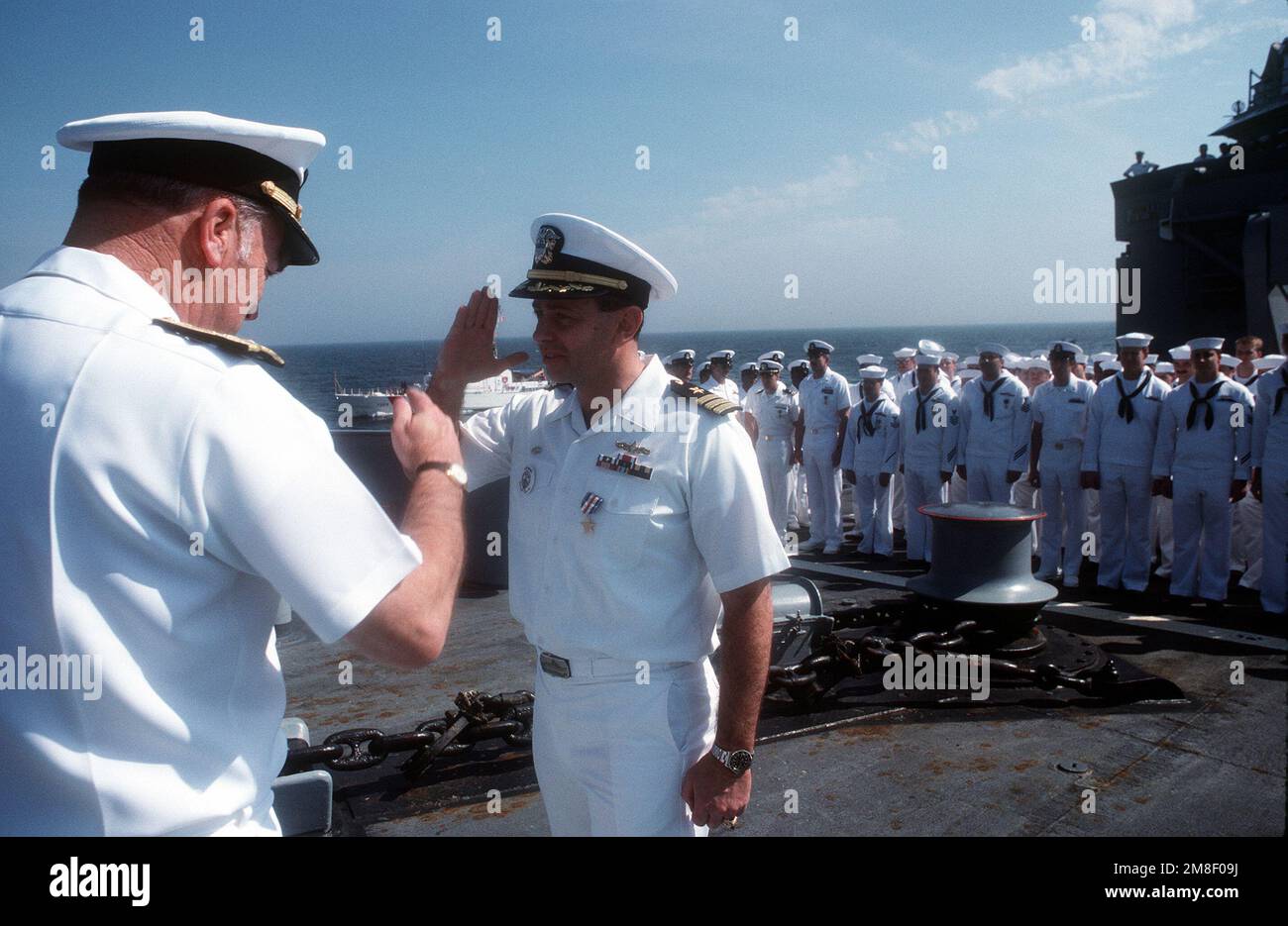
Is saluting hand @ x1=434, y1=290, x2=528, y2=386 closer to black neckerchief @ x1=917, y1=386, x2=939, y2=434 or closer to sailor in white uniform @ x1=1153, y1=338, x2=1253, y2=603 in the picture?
sailor in white uniform @ x1=1153, y1=338, x2=1253, y2=603

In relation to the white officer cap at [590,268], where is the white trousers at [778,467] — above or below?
below

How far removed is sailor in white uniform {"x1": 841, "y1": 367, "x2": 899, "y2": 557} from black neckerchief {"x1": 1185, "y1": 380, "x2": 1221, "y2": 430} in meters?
3.14

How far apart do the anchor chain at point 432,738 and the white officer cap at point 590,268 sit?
200 cm

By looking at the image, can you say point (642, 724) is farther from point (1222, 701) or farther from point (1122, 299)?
point (1122, 299)

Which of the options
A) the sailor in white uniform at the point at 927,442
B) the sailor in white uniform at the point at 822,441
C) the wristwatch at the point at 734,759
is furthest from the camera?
the sailor in white uniform at the point at 822,441

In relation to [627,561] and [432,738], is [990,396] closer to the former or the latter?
[432,738]

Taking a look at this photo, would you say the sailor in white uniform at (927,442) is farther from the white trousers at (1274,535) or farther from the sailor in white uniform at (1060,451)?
the white trousers at (1274,535)

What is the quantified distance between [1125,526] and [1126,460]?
0.66 meters

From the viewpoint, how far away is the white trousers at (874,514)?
10.2 meters

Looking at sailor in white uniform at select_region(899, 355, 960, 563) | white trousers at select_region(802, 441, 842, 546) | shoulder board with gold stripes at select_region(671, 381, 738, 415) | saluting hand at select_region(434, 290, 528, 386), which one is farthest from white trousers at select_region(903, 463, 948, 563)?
saluting hand at select_region(434, 290, 528, 386)

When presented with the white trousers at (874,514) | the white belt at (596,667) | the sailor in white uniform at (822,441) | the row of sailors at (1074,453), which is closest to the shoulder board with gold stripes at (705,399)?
the white belt at (596,667)

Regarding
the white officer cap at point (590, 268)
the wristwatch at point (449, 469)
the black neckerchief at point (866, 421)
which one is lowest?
the black neckerchief at point (866, 421)

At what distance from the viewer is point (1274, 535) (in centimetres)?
739

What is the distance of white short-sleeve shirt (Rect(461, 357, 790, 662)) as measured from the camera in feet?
6.67
